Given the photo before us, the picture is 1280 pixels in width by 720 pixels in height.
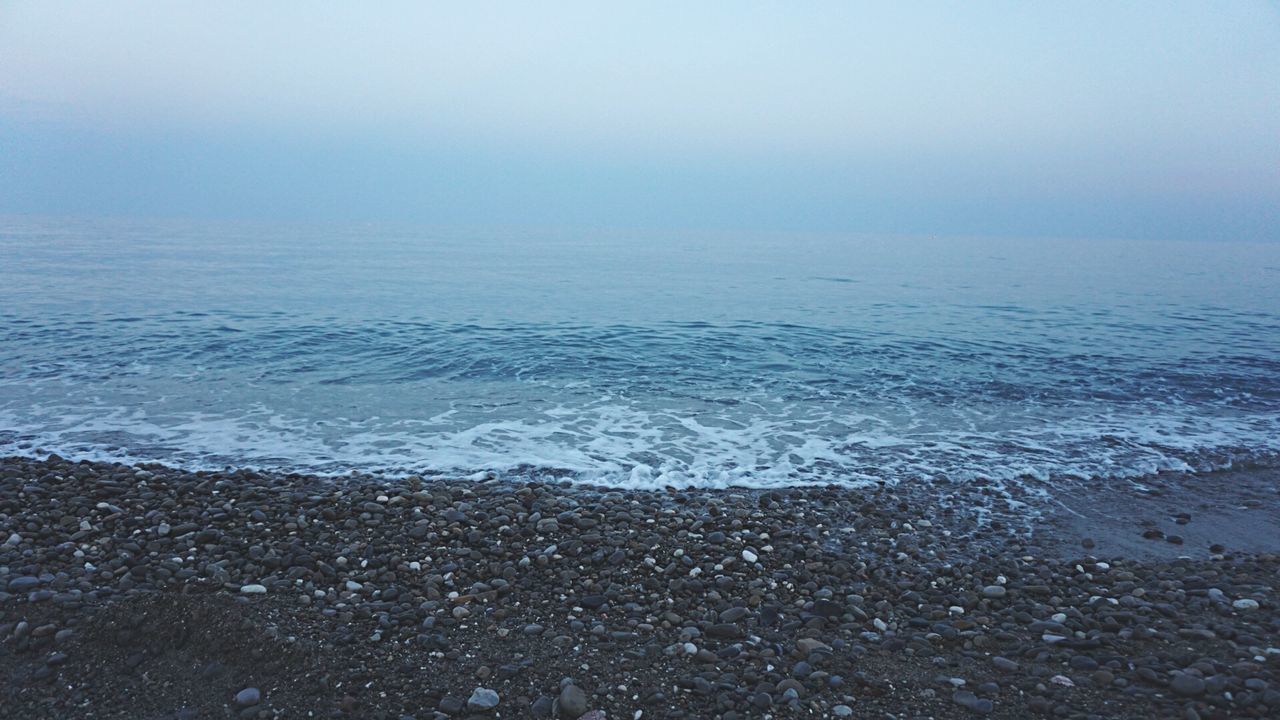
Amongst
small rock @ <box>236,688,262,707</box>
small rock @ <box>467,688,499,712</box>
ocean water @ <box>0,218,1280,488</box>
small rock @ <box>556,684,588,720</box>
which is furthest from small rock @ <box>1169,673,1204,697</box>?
small rock @ <box>236,688,262,707</box>

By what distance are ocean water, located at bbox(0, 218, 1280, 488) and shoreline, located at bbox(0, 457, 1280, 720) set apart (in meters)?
1.84

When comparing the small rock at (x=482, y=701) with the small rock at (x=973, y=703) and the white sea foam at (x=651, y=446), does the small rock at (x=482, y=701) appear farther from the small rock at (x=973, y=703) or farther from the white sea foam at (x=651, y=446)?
the white sea foam at (x=651, y=446)

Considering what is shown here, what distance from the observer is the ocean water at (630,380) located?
10.7 m

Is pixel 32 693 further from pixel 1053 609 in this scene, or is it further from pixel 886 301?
pixel 886 301

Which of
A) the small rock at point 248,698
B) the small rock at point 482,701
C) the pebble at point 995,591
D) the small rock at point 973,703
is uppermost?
the pebble at point 995,591

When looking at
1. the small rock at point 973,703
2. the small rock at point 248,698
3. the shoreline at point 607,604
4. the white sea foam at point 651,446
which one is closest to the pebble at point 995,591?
the shoreline at point 607,604

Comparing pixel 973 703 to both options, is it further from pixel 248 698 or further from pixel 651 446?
pixel 651 446

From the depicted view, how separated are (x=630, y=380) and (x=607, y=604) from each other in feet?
35.2

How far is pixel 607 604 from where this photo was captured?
5902 millimetres

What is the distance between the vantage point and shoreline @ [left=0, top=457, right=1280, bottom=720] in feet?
15.5

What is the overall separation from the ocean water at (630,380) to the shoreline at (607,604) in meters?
1.84

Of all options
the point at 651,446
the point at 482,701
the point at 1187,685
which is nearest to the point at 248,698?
the point at 482,701

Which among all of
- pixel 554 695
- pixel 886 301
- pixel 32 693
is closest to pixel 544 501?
pixel 554 695

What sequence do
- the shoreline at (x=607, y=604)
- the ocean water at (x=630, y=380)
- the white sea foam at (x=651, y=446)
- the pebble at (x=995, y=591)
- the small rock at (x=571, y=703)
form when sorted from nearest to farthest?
the small rock at (x=571, y=703)
the shoreline at (x=607, y=604)
the pebble at (x=995, y=591)
the white sea foam at (x=651, y=446)
the ocean water at (x=630, y=380)
